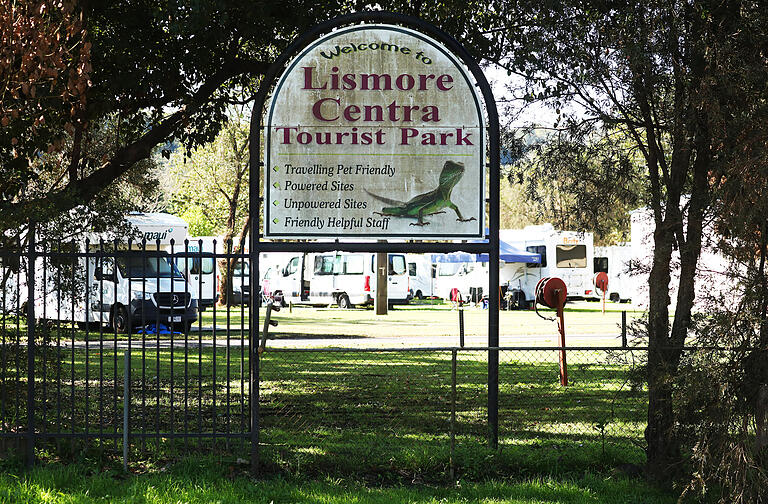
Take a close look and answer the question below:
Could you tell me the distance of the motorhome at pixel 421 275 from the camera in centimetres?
4194

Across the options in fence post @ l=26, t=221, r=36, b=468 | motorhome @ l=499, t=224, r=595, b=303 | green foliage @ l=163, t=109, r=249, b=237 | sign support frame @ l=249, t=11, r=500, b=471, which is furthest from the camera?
motorhome @ l=499, t=224, r=595, b=303

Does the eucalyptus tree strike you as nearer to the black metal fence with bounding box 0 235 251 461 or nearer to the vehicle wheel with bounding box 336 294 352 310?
the black metal fence with bounding box 0 235 251 461

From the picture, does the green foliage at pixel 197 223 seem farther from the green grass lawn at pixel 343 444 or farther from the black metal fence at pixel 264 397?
the green grass lawn at pixel 343 444

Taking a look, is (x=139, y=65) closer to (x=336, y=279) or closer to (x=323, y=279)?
(x=336, y=279)

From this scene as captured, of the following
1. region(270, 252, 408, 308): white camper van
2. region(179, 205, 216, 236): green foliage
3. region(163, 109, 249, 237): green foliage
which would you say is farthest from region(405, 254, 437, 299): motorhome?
region(179, 205, 216, 236): green foliage

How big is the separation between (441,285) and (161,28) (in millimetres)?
32575

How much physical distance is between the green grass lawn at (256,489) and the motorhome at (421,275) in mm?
34580

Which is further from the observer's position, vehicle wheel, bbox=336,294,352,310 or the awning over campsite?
vehicle wheel, bbox=336,294,352,310

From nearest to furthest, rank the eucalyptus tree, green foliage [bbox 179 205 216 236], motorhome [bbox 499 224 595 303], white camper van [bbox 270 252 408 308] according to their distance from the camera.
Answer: the eucalyptus tree → white camper van [bbox 270 252 408 308] → motorhome [bbox 499 224 595 303] → green foliage [bbox 179 205 216 236]

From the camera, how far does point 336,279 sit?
1431 inches

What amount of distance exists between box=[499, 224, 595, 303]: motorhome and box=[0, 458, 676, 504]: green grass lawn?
101 ft

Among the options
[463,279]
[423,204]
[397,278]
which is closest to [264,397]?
[423,204]

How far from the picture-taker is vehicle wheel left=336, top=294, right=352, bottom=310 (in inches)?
1435

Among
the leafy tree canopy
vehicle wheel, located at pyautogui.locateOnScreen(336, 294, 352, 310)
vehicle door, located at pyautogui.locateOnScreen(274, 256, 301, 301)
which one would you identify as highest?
the leafy tree canopy
